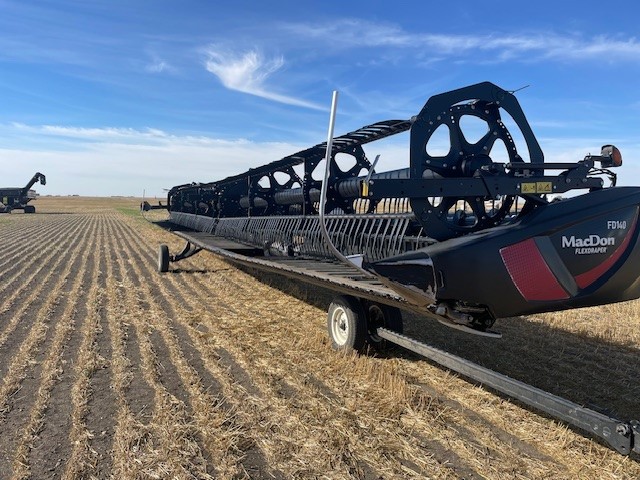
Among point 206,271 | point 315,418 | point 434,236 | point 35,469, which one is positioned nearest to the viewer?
point 35,469

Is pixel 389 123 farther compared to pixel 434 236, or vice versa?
pixel 389 123

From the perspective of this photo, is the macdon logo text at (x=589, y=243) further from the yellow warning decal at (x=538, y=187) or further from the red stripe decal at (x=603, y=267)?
the yellow warning decal at (x=538, y=187)

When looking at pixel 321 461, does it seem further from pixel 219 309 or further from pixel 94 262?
pixel 94 262

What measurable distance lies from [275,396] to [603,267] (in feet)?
8.61

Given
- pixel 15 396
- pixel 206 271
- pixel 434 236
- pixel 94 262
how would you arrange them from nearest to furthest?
pixel 15 396
pixel 434 236
pixel 206 271
pixel 94 262

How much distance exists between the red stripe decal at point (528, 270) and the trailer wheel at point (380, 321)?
1.71 metres

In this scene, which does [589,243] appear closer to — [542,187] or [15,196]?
[542,187]

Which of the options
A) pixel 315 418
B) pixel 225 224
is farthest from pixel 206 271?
pixel 315 418

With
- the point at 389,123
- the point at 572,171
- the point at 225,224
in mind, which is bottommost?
the point at 225,224

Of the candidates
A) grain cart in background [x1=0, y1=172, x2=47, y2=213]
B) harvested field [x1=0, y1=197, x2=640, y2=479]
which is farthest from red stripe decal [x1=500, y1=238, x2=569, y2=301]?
grain cart in background [x1=0, y1=172, x2=47, y2=213]

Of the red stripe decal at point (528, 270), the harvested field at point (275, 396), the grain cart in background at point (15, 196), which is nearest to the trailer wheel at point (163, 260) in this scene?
the harvested field at point (275, 396)

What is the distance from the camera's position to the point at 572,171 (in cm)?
404

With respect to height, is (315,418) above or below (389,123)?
below

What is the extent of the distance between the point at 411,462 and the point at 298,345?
2411 mm
